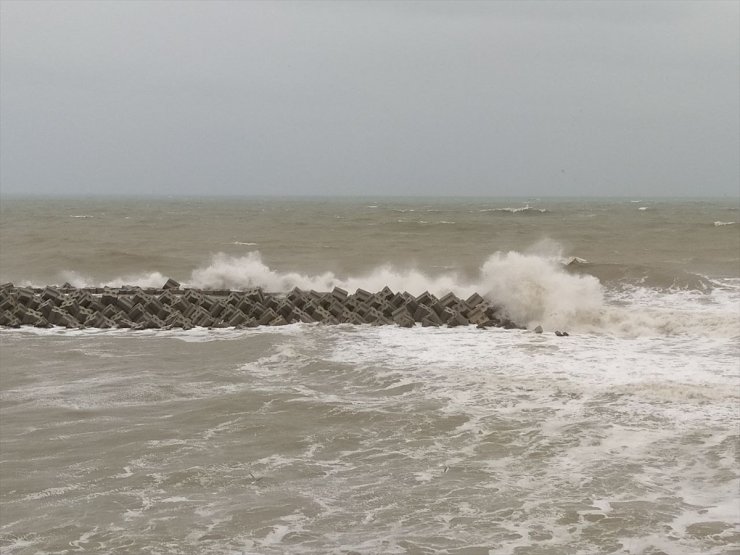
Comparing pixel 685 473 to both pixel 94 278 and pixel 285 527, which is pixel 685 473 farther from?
pixel 94 278

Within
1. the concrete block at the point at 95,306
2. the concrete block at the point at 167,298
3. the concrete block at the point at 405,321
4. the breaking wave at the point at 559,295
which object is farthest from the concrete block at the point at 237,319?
the breaking wave at the point at 559,295

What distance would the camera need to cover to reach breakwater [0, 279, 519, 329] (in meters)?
15.7

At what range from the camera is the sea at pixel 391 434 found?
20.7ft

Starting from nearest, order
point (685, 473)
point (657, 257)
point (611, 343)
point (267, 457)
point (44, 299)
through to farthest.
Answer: point (685, 473) < point (267, 457) < point (611, 343) < point (44, 299) < point (657, 257)

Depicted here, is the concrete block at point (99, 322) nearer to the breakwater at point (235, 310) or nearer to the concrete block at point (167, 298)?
the breakwater at point (235, 310)

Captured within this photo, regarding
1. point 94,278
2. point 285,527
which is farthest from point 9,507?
point 94,278

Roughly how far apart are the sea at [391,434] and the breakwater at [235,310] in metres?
0.43

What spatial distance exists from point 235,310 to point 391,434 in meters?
7.89

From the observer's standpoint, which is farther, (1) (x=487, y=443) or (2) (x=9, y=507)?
(1) (x=487, y=443)

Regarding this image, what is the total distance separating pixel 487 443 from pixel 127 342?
310 inches

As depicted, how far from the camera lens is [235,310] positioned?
16.0 meters

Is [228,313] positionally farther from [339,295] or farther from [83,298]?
[83,298]

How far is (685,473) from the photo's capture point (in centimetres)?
745

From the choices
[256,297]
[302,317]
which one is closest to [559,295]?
[302,317]
